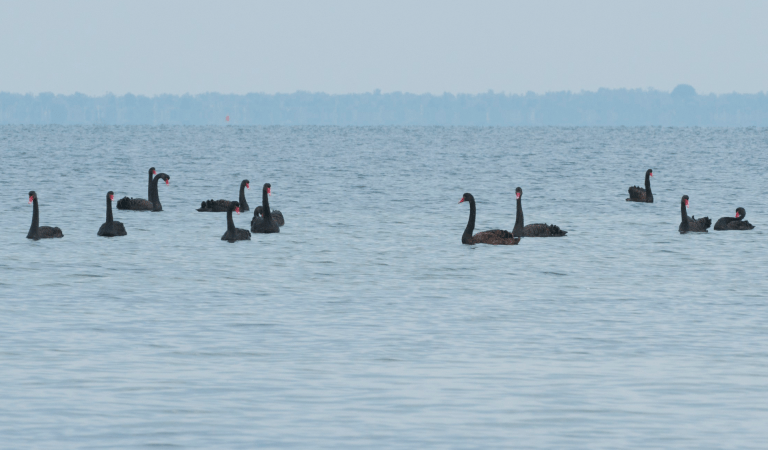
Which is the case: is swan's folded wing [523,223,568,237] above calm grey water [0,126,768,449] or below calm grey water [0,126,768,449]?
above

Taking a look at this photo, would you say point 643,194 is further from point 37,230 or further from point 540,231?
point 37,230

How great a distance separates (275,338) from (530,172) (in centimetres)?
6054

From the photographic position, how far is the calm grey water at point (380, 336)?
40.2ft

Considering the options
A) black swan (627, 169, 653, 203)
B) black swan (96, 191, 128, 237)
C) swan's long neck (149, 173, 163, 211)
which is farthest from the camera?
black swan (627, 169, 653, 203)

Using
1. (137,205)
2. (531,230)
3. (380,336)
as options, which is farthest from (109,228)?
(380,336)

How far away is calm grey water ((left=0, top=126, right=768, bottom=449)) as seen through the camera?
40.2 feet

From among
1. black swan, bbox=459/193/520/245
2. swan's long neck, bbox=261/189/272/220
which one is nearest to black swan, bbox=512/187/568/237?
black swan, bbox=459/193/520/245

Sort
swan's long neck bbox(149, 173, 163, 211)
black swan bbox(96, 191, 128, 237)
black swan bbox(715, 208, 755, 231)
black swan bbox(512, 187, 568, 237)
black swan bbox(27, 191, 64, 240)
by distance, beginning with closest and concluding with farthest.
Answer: black swan bbox(27, 191, 64, 240) < black swan bbox(96, 191, 128, 237) < black swan bbox(512, 187, 568, 237) < black swan bbox(715, 208, 755, 231) < swan's long neck bbox(149, 173, 163, 211)

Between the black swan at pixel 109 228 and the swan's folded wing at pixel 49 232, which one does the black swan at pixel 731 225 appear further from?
the swan's folded wing at pixel 49 232

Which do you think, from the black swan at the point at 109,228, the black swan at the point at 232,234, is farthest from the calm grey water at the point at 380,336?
the black swan at the point at 232,234

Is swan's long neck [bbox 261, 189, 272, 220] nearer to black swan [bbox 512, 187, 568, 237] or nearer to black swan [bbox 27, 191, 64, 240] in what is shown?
black swan [bbox 27, 191, 64, 240]

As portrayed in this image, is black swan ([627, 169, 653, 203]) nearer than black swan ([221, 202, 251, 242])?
No

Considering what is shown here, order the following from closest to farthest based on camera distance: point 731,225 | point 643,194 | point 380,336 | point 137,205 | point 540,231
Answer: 1. point 380,336
2. point 540,231
3. point 731,225
4. point 137,205
5. point 643,194

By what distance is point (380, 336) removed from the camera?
1731 cm
